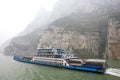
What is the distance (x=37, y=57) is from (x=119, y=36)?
241 feet

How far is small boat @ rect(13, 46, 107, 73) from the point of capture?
212ft

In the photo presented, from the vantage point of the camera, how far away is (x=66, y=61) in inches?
3024

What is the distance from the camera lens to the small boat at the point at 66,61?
212 feet

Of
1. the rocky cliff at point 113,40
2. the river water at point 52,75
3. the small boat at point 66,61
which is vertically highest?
the rocky cliff at point 113,40

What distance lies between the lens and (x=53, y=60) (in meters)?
83.9

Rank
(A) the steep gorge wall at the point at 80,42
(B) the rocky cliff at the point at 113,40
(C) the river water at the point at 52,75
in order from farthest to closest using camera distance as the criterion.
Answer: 1. (A) the steep gorge wall at the point at 80,42
2. (B) the rocky cliff at the point at 113,40
3. (C) the river water at the point at 52,75

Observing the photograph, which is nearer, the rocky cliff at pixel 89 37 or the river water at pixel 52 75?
the river water at pixel 52 75

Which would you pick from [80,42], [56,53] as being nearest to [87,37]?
[80,42]

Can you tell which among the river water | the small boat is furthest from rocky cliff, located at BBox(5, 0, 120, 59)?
the river water

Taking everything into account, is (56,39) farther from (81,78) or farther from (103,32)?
(81,78)

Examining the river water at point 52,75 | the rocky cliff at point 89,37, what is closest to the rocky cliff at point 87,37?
the rocky cliff at point 89,37

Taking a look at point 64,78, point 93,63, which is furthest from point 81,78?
point 93,63

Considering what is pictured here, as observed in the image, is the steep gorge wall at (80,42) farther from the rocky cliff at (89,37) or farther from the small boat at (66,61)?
the small boat at (66,61)

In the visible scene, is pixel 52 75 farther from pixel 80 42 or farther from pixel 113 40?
pixel 80 42
